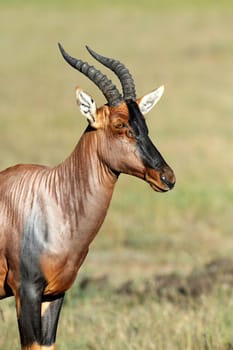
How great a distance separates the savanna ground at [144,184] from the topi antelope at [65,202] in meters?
1.18

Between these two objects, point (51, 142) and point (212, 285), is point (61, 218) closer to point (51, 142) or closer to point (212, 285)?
point (212, 285)

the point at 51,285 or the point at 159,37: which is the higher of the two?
the point at 159,37

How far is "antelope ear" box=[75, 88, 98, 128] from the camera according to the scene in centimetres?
701

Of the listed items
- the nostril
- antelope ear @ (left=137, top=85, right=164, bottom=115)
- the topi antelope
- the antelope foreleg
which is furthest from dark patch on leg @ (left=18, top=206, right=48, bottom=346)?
antelope ear @ (left=137, top=85, right=164, bottom=115)

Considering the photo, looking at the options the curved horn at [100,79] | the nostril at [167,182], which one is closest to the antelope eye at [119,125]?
the curved horn at [100,79]

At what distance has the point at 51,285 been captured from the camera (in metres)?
7.09

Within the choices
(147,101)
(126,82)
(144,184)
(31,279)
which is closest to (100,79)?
(126,82)

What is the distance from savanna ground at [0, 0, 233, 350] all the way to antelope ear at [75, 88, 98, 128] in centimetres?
193

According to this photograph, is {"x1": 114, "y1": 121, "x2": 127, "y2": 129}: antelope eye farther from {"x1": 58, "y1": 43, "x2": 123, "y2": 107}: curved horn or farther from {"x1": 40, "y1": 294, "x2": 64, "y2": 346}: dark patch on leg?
{"x1": 40, "y1": 294, "x2": 64, "y2": 346}: dark patch on leg

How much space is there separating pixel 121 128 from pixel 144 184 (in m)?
14.3

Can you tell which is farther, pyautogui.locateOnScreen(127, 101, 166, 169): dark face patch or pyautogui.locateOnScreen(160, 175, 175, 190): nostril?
pyautogui.locateOnScreen(127, 101, 166, 169): dark face patch

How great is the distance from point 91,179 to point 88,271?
800 cm

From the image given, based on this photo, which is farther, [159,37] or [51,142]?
[159,37]

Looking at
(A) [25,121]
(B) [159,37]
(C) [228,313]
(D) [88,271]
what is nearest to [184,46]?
(B) [159,37]
